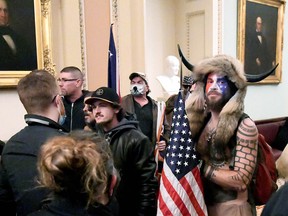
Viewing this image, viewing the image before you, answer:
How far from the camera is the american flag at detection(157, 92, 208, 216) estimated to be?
200 centimetres

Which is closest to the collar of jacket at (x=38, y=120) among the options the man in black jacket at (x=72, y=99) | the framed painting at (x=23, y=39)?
the man in black jacket at (x=72, y=99)

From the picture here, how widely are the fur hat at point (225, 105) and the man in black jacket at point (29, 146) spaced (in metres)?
0.85

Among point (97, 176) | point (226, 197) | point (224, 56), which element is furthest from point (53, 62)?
point (97, 176)

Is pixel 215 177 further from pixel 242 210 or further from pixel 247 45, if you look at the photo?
pixel 247 45

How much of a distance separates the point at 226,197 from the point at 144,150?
24.0 inches

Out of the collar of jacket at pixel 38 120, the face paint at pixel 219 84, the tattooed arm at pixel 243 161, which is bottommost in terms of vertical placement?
the tattooed arm at pixel 243 161

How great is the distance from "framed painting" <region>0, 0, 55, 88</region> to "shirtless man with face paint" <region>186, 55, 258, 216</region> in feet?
7.96

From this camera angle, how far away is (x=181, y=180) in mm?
2018

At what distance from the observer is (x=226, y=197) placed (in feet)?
6.48

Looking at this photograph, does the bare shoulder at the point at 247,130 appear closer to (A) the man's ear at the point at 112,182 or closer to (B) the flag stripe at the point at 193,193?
(B) the flag stripe at the point at 193,193

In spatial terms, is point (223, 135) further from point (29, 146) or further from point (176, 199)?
point (29, 146)

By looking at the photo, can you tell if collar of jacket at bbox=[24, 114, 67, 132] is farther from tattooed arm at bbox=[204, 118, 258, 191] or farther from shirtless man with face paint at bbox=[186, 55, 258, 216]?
tattooed arm at bbox=[204, 118, 258, 191]

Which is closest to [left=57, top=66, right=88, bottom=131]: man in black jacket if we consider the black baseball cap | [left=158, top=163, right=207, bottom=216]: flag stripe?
the black baseball cap

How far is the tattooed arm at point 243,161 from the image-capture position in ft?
6.15
